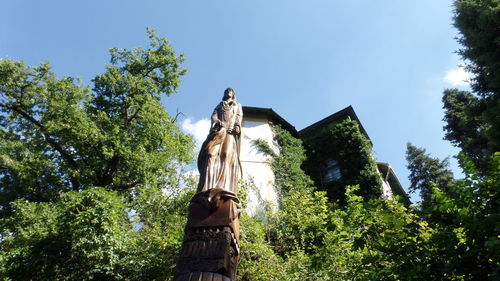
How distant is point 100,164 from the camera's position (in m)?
16.8

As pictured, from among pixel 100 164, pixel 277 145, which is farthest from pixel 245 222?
pixel 277 145

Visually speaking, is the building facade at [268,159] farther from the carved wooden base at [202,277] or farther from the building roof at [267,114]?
the carved wooden base at [202,277]

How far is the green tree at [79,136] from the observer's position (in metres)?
16.0

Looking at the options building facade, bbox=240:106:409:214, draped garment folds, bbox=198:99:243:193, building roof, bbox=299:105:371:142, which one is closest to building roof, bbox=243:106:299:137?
building facade, bbox=240:106:409:214

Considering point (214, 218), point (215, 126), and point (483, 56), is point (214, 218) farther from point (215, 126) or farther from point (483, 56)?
point (483, 56)

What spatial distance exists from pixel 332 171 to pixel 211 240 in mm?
17906

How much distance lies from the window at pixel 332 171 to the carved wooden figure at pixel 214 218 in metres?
15.5

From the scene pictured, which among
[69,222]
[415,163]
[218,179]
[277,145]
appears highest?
[415,163]

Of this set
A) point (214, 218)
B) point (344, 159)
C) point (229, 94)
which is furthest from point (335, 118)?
point (214, 218)

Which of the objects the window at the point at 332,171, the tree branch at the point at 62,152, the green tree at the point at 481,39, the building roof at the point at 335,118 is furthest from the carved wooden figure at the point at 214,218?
the building roof at the point at 335,118

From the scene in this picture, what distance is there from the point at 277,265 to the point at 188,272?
6539 mm

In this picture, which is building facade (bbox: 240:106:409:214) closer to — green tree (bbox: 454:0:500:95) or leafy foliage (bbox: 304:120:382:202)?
leafy foliage (bbox: 304:120:382:202)

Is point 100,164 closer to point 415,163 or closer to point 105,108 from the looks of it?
point 105,108

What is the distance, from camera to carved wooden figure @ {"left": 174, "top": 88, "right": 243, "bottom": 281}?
3.89 meters
